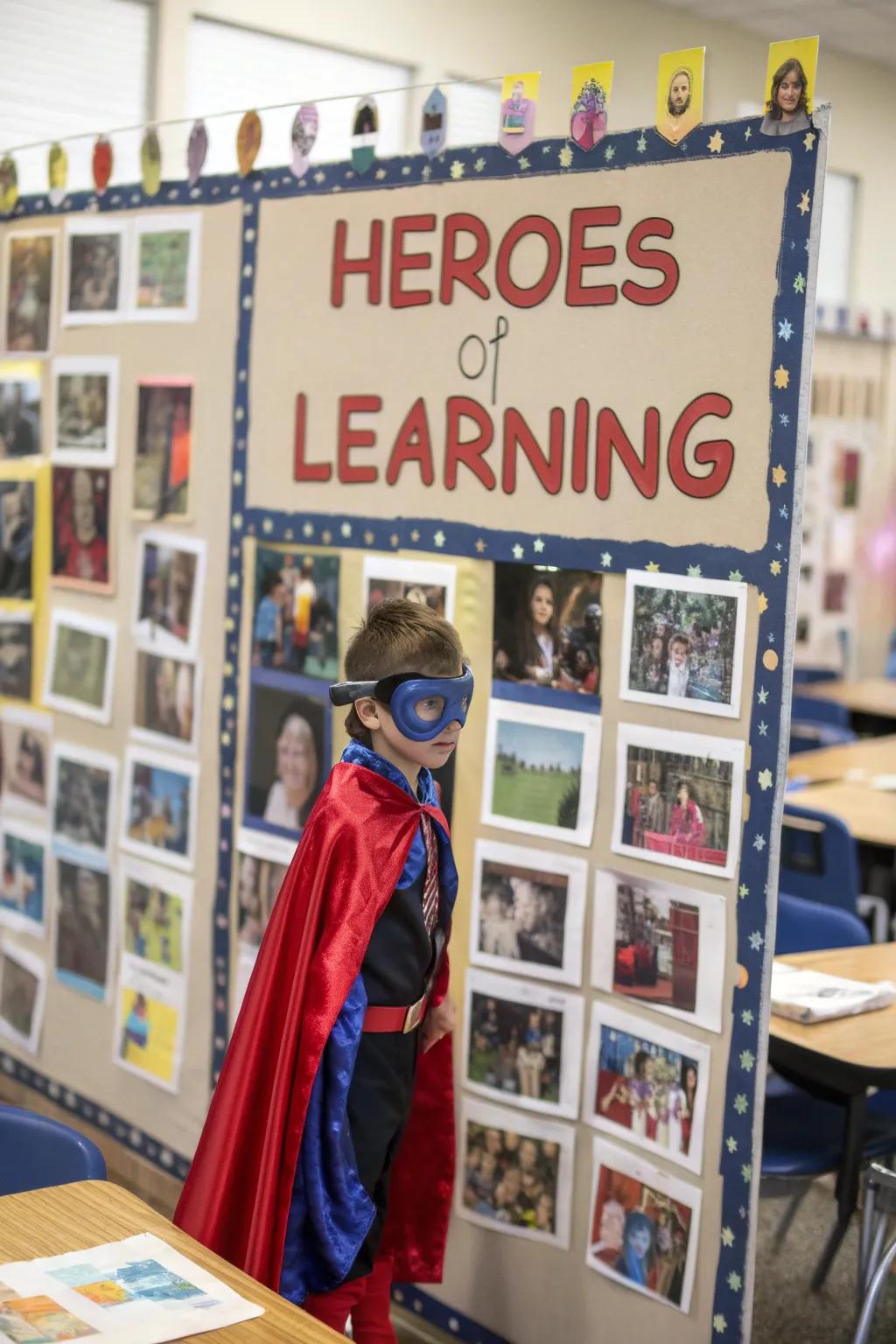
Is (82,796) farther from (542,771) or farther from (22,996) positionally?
(542,771)

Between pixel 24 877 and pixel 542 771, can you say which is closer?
pixel 542 771

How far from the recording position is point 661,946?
2596 mm

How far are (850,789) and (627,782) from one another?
241 centimetres

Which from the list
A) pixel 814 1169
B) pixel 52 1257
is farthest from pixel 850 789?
pixel 52 1257

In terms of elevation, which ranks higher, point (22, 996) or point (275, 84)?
point (275, 84)

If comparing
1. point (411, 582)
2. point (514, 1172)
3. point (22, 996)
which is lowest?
point (22, 996)

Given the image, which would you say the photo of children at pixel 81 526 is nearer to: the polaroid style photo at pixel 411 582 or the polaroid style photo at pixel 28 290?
the polaroid style photo at pixel 28 290

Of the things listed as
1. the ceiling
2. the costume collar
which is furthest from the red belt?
the ceiling

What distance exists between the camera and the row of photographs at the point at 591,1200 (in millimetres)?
2574

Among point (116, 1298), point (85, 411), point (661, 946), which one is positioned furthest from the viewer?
point (85, 411)

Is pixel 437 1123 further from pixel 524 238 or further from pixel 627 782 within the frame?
pixel 524 238

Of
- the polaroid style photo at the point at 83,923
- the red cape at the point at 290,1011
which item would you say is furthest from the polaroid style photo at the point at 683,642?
the polaroid style photo at the point at 83,923

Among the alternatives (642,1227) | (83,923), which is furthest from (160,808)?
(642,1227)

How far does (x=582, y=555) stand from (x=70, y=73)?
348 cm
